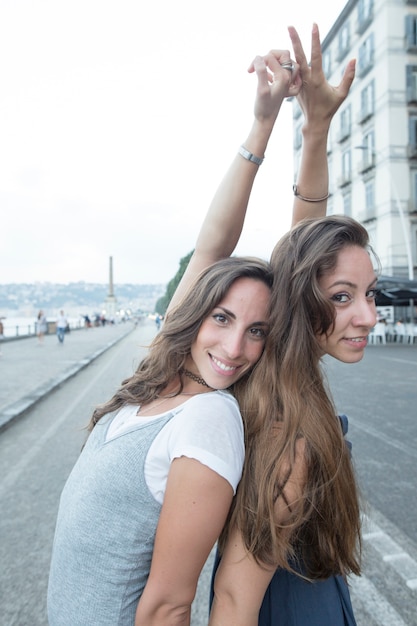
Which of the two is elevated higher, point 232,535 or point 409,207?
point 409,207

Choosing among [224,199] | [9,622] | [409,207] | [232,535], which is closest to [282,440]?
[232,535]

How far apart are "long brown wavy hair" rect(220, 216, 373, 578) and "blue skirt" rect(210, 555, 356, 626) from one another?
6cm

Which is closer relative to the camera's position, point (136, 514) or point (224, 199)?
point (136, 514)

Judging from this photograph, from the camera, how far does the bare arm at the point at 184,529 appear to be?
1107mm

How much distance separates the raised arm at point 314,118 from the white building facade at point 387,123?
1232 inches

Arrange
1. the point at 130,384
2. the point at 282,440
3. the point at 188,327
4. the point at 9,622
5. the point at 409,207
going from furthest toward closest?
the point at 409,207
the point at 9,622
the point at 130,384
the point at 188,327
the point at 282,440

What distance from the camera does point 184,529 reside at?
3.64 ft

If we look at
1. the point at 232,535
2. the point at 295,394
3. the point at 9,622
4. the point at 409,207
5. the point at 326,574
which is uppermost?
the point at 409,207

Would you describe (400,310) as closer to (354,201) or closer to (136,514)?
(354,201)

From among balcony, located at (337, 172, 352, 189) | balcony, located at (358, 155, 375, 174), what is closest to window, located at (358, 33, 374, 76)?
balcony, located at (358, 155, 375, 174)

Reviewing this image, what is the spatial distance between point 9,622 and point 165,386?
181 centimetres

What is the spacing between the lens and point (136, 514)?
→ 124 cm

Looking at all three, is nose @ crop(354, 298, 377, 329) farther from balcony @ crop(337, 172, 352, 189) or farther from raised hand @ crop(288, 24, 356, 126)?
balcony @ crop(337, 172, 352, 189)

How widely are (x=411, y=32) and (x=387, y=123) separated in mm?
5792
